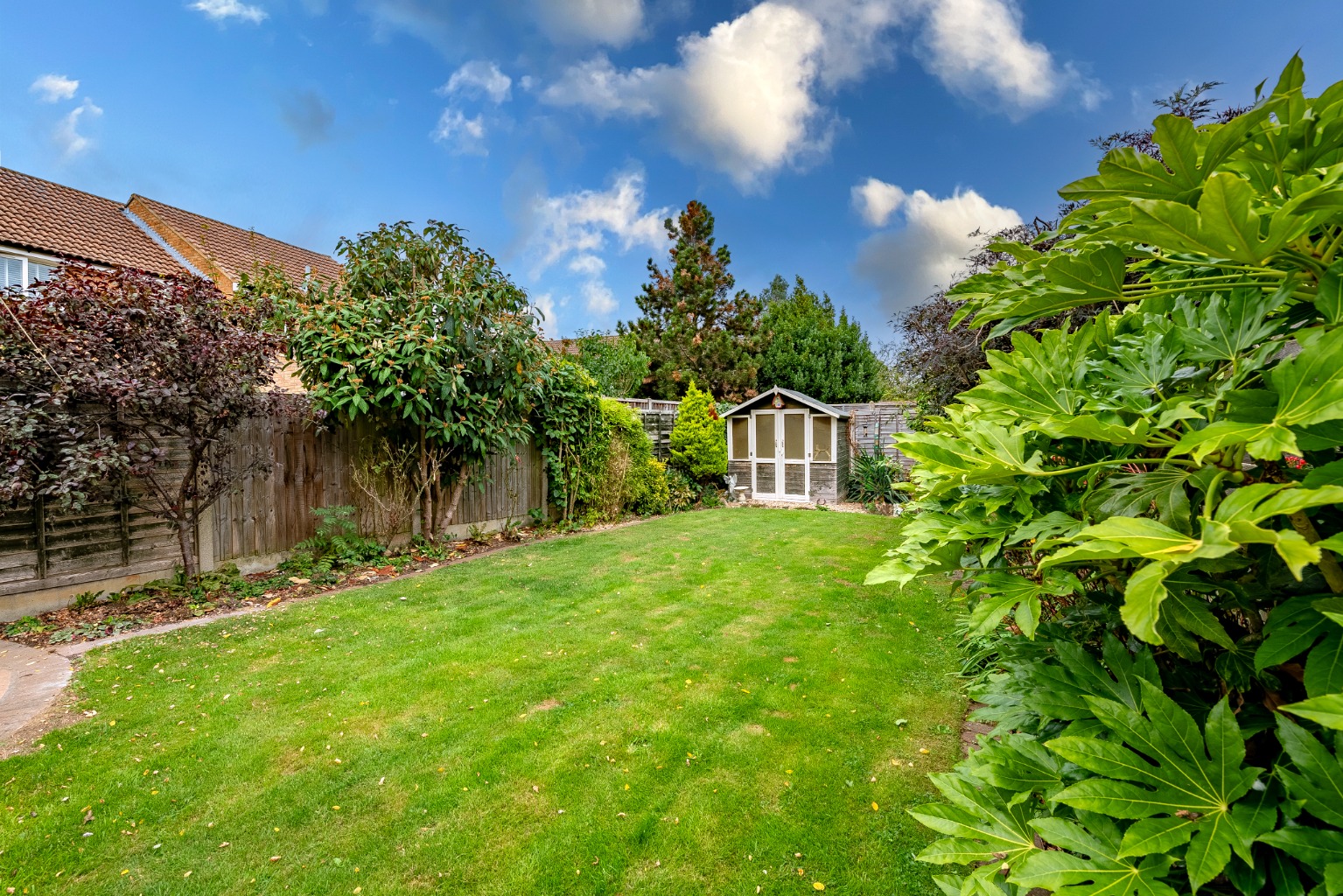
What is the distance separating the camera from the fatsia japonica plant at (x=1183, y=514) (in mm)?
603

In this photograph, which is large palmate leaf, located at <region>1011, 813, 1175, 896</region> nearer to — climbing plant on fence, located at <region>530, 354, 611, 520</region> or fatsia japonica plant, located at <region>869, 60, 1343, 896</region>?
fatsia japonica plant, located at <region>869, 60, 1343, 896</region>

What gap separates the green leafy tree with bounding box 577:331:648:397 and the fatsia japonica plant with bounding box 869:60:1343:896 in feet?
50.7

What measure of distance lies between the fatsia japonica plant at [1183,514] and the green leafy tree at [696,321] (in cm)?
1827

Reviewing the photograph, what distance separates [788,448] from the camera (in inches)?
464

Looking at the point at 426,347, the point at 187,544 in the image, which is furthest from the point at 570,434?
the point at 187,544

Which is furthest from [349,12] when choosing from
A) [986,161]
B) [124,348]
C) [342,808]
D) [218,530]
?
[342,808]

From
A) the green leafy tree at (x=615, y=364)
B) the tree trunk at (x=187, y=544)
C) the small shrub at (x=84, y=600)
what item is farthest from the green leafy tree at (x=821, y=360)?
the small shrub at (x=84, y=600)

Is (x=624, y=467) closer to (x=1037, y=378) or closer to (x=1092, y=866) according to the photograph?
(x=1037, y=378)

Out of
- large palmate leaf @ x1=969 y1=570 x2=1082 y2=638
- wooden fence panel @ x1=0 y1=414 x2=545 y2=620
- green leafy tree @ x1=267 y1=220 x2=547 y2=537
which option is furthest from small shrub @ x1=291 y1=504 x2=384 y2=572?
large palmate leaf @ x1=969 y1=570 x2=1082 y2=638

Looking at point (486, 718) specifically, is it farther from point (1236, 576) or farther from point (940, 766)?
point (1236, 576)

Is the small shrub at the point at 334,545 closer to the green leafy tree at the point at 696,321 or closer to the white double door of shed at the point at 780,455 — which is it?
the white double door of shed at the point at 780,455

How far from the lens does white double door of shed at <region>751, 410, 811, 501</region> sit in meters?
11.6

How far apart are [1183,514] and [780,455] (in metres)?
11.2

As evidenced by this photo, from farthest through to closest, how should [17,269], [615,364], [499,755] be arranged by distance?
[615,364], [17,269], [499,755]
